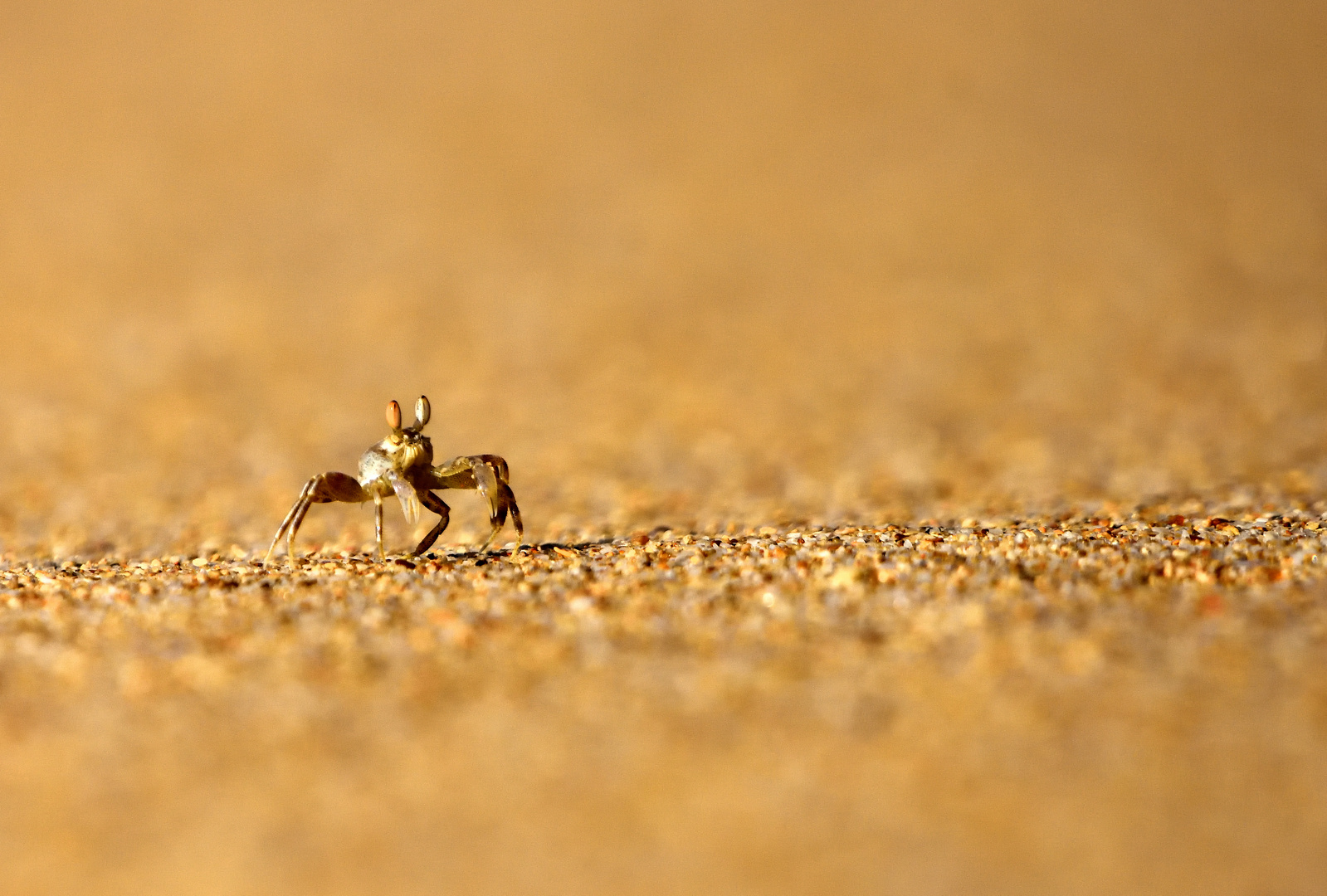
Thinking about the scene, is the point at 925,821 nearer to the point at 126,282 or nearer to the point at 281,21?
the point at 126,282

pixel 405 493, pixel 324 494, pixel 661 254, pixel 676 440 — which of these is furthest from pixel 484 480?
pixel 661 254

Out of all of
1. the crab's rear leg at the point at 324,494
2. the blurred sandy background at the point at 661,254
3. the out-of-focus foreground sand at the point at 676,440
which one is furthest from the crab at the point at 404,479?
the blurred sandy background at the point at 661,254

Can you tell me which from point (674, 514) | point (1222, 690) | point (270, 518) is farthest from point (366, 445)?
point (1222, 690)

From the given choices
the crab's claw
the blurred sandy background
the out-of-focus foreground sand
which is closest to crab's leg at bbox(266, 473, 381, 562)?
the crab's claw

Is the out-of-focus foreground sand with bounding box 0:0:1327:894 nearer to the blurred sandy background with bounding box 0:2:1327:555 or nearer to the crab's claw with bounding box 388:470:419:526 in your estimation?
the blurred sandy background with bounding box 0:2:1327:555

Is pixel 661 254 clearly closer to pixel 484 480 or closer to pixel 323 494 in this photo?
pixel 484 480

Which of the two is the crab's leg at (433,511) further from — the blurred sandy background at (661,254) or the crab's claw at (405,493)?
the blurred sandy background at (661,254)
